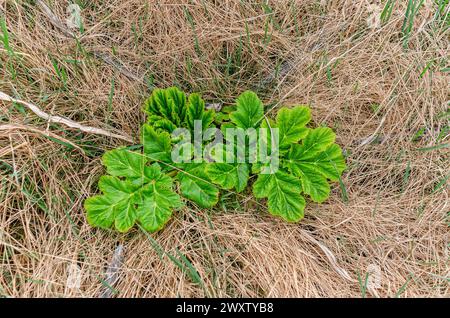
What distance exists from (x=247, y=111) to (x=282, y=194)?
1.35 ft

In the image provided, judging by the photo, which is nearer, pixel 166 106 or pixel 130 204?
pixel 130 204

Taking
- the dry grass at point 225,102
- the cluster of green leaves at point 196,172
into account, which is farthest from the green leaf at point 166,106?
the dry grass at point 225,102

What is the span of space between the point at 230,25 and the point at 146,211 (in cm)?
112

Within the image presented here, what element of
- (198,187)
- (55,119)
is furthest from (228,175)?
(55,119)

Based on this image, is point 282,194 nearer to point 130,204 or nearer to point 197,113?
point 197,113

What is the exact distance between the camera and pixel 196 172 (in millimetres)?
1826

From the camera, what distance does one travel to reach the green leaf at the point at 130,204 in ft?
5.59

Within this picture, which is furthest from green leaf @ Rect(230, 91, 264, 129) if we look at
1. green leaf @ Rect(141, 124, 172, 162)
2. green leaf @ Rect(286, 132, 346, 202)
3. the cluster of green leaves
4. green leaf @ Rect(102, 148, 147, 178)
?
green leaf @ Rect(102, 148, 147, 178)

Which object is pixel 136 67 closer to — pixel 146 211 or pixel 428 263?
pixel 146 211

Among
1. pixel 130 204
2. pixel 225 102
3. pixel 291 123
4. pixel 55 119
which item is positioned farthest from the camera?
pixel 225 102

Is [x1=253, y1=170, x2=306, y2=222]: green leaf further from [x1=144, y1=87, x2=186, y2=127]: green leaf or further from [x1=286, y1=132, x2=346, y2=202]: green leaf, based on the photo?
[x1=144, y1=87, x2=186, y2=127]: green leaf

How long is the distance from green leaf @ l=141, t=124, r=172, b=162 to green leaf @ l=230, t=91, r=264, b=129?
328 millimetres
